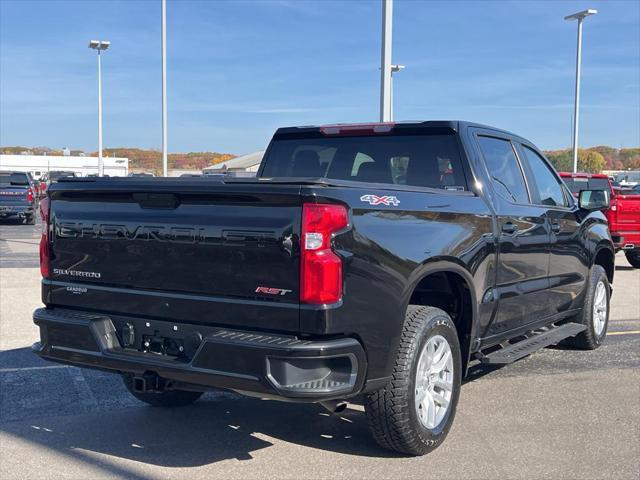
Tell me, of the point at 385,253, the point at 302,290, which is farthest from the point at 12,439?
the point at 385,253

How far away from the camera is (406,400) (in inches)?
162

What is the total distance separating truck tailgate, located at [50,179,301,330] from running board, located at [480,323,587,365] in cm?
198

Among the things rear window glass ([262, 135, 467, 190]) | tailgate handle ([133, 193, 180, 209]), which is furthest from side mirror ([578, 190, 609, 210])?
tailgate handle ([133, 193, 180, 209])

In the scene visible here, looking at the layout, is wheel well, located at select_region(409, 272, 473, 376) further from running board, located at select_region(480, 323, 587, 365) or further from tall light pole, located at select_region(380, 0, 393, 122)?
tall light pole, located at select_region(380, 0, 393, 122)

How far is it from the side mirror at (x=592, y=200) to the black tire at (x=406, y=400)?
288 centimetres

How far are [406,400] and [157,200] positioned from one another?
1747 millimetres

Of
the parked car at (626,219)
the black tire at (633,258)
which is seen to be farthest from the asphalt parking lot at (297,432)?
the black tire at (633,258)

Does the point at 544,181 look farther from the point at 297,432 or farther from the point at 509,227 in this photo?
the point at 297,432

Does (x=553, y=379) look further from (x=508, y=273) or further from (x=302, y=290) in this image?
(x=302, y=290)

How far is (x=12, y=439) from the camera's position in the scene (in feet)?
15.3

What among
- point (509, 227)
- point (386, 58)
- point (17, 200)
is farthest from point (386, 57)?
point (17, 200)

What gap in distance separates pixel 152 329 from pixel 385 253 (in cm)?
133

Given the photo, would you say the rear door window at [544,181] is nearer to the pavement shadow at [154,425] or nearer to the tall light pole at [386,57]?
the pavement shadow at [154,425]

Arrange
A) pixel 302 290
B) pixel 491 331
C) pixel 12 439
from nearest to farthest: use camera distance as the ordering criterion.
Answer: pixel 302 290 < pixel 12 439 < pixel 491 331
